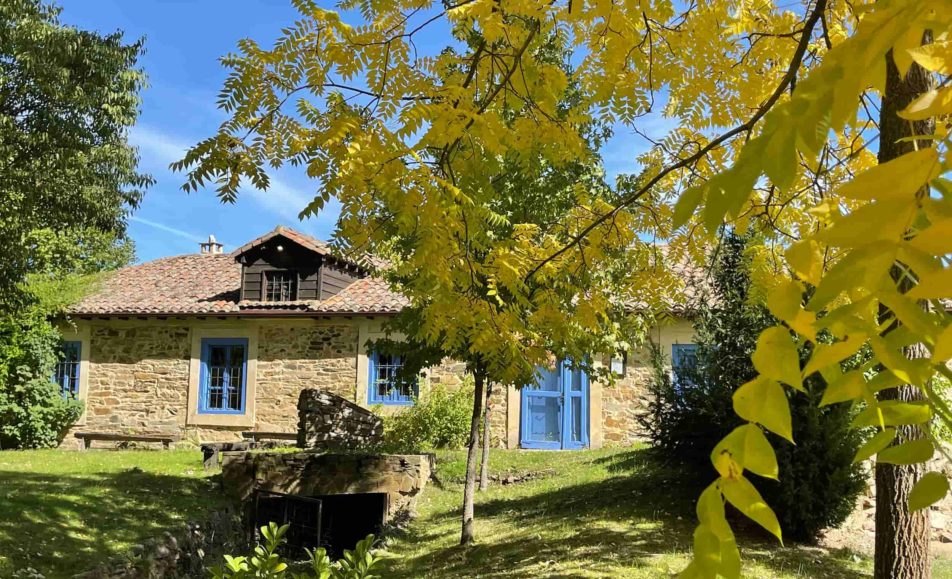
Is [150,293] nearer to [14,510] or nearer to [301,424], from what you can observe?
[301,424]

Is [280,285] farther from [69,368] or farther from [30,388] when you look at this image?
[30,388]

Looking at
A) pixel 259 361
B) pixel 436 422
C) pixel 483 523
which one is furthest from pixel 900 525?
pixel 259 361

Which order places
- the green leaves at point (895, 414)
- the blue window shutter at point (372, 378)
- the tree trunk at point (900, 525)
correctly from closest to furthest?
the green leaves at point (895, 414) → the tree trunk at point (900, 525) → the blue window shutter at point (372, 378)

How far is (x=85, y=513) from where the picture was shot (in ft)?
25.5

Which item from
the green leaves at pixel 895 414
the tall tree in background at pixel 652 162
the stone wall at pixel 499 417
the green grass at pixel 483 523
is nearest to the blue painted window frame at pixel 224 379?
the green grass at pixel 483 523

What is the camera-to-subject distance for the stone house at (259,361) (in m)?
14.9

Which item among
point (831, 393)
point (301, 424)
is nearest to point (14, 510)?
point (301, 424)

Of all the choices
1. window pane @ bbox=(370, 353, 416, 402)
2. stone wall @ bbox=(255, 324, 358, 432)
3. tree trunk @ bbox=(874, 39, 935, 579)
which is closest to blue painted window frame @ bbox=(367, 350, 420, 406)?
window pane @ bbox=(370, 353, 416, 402)

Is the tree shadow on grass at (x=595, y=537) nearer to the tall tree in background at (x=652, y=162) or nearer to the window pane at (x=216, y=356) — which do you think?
the tall tree in background at (x=652, y=162)

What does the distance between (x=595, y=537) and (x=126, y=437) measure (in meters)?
11.3

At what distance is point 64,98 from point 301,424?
21.5ft

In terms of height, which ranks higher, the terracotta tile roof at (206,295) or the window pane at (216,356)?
the terracotta tile roof at (206,295)

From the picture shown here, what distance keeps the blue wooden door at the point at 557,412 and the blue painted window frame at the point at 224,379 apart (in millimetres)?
6204

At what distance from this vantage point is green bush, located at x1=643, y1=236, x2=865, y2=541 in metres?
6.95
